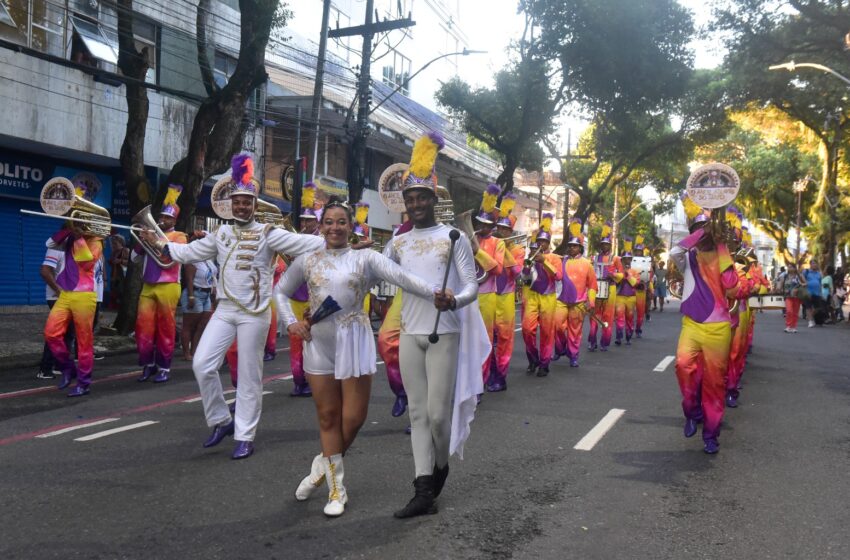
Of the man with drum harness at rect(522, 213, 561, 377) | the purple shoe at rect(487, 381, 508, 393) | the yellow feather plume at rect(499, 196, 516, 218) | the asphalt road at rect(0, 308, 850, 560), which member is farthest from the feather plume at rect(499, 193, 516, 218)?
the asphalt road at rect(0, 308, 850, 560)

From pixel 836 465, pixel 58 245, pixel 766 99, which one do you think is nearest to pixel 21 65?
pixel 58 245

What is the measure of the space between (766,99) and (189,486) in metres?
29.4

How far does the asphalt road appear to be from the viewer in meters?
4.18

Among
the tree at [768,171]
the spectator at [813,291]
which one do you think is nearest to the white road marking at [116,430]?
the spectator at [813,291]

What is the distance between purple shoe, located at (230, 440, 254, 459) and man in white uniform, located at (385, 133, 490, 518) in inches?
65.2

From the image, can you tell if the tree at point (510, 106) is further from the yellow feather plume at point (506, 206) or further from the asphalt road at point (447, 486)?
the asphalt road at point (447, 486)

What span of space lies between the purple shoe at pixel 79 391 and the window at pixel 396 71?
2502 centimetres

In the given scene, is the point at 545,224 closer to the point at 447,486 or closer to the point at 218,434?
the point at 218,434

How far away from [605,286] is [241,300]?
10419mm

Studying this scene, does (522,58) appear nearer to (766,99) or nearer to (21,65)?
(766,99)

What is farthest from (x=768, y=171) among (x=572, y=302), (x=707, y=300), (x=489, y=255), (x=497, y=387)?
(x=707, y=300)

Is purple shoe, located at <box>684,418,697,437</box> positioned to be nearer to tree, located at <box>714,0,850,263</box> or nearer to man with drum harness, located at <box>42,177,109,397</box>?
man with drum harness, located at <box>42,177,109,397</box>

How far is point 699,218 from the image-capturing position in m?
6.44

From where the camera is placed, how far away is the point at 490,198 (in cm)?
788
